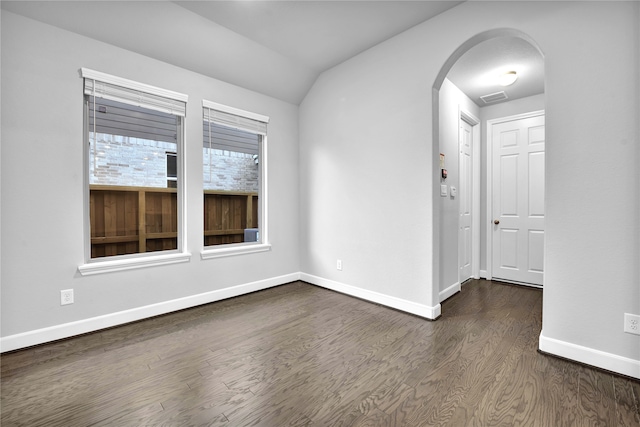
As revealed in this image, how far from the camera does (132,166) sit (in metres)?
2.80

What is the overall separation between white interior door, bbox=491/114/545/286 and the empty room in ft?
0.10

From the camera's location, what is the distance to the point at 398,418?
1474 mm

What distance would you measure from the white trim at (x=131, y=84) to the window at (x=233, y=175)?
0.29 m

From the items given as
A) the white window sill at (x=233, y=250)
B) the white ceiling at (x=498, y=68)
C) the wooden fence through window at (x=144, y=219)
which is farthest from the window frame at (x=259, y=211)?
the white ceiling at (x=498, y=68)

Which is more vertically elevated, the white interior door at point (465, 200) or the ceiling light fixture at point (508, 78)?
the ceiling light fixture at point (508, 78)

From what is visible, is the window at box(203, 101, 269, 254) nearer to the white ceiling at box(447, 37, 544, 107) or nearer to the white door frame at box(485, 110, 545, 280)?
the white ceiling at box(447, 37, 544, 107)

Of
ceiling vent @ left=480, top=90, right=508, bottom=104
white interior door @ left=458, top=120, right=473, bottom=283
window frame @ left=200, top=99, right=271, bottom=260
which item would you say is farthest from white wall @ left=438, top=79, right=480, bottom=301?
window frame @ left=200, top=99, right=271, bottom=260

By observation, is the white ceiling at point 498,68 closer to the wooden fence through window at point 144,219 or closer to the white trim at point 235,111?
the white trim at point 235,111

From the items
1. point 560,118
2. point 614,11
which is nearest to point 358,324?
point 560,118

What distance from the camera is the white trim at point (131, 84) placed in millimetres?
2432

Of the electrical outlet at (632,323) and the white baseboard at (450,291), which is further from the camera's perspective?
the white baseboard at (450,291)

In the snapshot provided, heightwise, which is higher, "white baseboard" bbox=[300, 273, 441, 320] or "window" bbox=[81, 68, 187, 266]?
"window" bbox=[81, 68, 187, 266]

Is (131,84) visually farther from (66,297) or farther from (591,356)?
(591,356)

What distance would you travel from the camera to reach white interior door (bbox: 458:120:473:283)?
3.90 m
